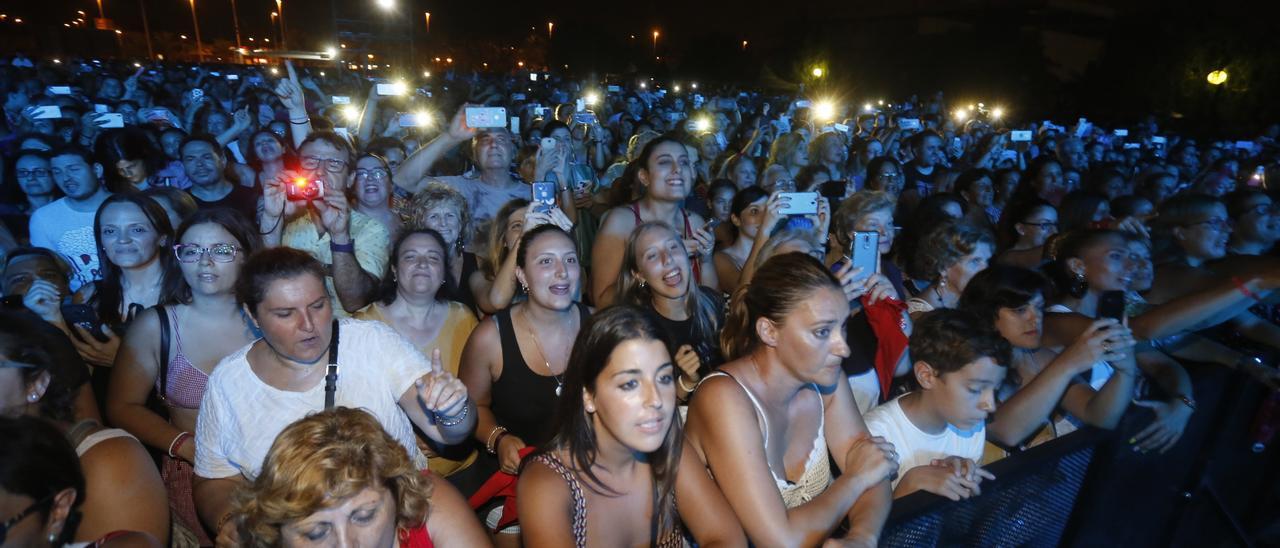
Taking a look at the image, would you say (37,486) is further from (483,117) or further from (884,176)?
(884,176)

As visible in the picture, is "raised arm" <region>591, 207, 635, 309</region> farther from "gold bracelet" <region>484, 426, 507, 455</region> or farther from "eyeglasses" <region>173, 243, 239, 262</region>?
"eyeglasses" <region>173, 243, 239, 262</region>

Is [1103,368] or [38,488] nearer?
[38,488]

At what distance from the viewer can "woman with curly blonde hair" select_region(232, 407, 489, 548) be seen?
1.77 m

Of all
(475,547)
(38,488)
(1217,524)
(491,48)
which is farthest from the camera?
(491,48)

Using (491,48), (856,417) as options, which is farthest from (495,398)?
(491,48)

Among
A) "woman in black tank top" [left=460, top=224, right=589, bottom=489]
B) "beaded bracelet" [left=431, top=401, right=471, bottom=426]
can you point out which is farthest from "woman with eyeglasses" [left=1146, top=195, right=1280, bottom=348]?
"beaded bracelet" [left=431, top=401, right=471, bottom=426]

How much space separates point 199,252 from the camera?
3016 millimetres

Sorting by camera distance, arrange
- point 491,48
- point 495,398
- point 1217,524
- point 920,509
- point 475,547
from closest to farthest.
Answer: point 475,547, point 920,509, point 495,398, point 1217,524, point 491,48

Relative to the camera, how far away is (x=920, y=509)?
2219 millimetres

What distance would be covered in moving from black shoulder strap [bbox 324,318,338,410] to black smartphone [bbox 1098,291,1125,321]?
347 cm

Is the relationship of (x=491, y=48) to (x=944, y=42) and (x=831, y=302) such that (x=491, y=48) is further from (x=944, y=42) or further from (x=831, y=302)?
(x=831, y=302)

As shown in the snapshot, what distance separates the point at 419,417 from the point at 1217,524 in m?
3.96

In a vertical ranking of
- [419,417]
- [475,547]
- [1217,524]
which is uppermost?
[419,417]

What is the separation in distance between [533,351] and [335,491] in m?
1.54
